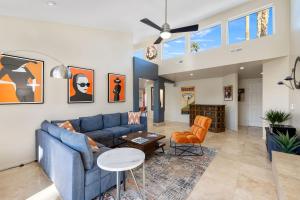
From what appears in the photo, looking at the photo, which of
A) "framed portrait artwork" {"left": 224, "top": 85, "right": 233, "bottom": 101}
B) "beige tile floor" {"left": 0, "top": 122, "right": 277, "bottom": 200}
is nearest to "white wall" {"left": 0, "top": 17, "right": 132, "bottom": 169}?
"beige tile floor" {"left": 0, "top": 122, "right": 277, "bottom": 200}

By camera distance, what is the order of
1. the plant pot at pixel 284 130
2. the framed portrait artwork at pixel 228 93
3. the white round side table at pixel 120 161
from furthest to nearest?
the framed portrait artwork at pixel 228 93 < the plant pot at pixel 284 130 < the white round side table at pixel 120 161

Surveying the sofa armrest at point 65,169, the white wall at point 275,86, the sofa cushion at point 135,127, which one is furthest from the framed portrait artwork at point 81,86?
the white wall at point 275,86

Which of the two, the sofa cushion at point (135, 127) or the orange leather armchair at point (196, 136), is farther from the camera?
the sofa cushion at point (135, 127)

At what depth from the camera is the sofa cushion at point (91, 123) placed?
157 inches

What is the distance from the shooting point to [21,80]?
124 inches

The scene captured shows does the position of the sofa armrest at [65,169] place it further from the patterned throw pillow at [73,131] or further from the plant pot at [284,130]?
the plant pot at [284,130]

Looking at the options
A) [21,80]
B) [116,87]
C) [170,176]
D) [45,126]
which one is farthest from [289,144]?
[21,80]

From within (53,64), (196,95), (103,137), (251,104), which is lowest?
(103,137)

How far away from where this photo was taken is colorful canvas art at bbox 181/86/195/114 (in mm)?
8125

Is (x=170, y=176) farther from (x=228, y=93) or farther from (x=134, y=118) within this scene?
(x=228, y=93)

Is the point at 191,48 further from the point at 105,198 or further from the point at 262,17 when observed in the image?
the point at 105,198

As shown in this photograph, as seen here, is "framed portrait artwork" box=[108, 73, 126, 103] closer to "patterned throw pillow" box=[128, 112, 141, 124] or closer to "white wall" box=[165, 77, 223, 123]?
"patterned throw pillow" box=[128, 112, 141, 124]

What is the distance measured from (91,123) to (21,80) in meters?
1.84

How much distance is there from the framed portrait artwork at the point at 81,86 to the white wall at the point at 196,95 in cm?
544
